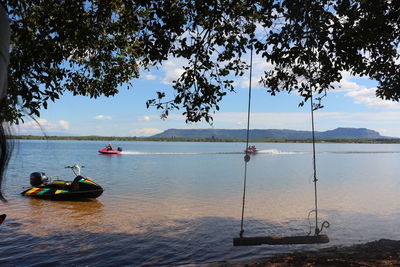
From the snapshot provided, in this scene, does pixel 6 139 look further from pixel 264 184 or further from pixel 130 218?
pixel 264 184

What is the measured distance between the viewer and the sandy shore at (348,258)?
26.3 ft

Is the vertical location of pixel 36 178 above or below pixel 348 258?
above

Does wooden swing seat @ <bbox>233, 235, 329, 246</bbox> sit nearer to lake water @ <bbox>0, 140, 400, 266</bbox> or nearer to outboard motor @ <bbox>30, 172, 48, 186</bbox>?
lake water @ <bbox>0, 140, 400, 266</bbox>

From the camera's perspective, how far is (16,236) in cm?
1261

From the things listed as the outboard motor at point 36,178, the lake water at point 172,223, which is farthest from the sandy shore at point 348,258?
the outboard motor at point 36,178

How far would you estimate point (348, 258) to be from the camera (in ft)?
28.3

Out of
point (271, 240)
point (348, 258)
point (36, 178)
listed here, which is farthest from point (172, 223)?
point (36, 178)

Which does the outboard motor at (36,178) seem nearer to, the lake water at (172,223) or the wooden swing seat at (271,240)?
the lake water at (172,223)

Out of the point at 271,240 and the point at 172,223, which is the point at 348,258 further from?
the point at 172,223

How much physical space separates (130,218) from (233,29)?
37.0 ft

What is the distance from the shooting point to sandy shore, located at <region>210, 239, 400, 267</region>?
8.03 metres

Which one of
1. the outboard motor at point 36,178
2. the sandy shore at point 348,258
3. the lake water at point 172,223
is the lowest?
the lake water at point 172,223

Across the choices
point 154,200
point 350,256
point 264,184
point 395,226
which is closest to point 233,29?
point 350,256

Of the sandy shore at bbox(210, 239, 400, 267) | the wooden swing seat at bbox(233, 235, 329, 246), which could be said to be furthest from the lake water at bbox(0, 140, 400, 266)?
the wooden swing seat at bbox(233, 235, 329, 246)
